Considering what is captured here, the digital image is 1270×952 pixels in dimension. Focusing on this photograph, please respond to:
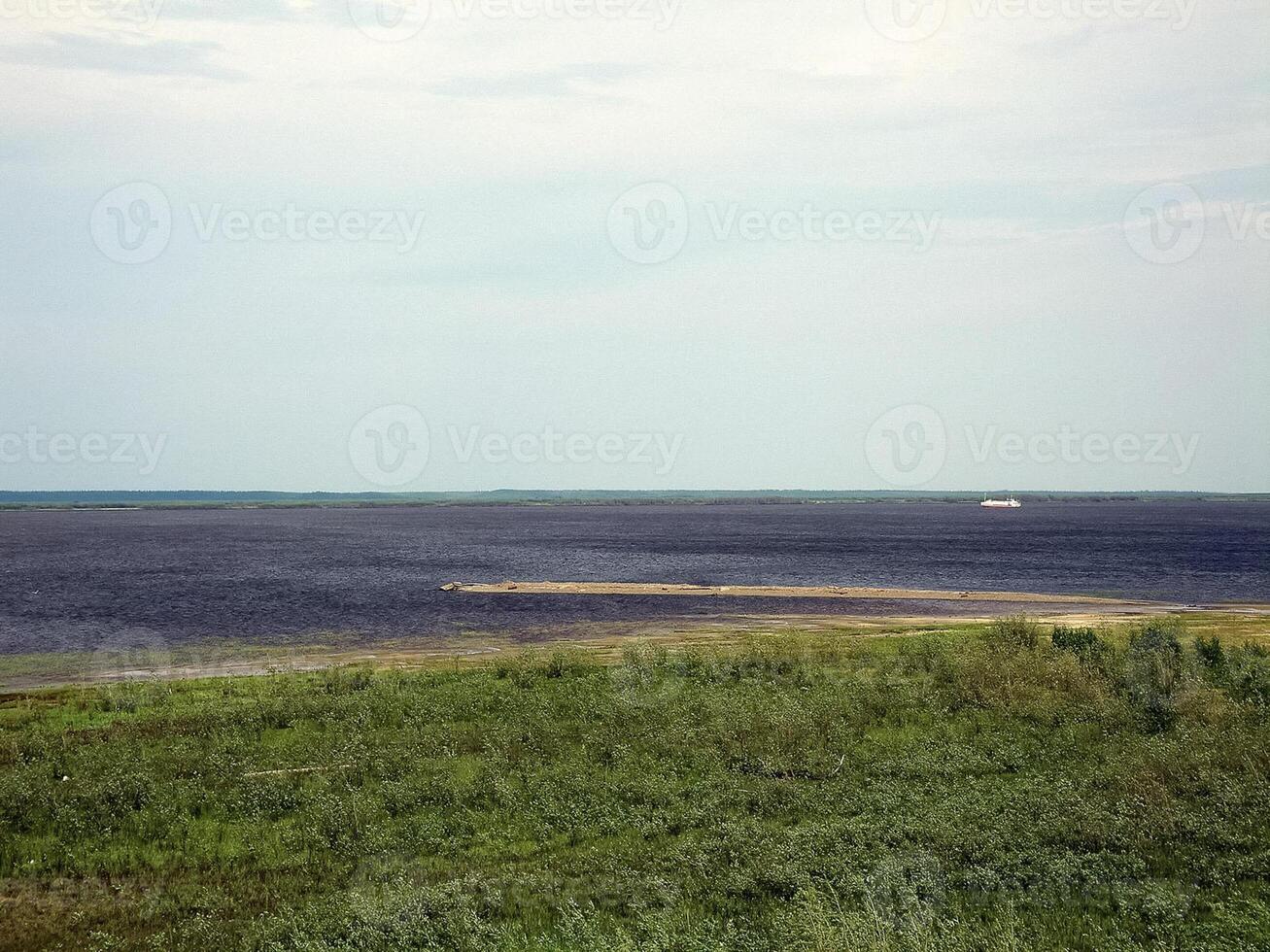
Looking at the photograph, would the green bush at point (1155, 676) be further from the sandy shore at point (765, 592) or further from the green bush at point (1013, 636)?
the sandy shore at point (765, 592)

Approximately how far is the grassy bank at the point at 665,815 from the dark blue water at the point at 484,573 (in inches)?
1250

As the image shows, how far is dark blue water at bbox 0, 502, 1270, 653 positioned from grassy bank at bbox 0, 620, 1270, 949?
104 ft

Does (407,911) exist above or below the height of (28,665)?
above

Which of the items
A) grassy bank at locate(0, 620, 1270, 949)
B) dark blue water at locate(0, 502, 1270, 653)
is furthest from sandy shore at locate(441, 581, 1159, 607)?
grassy bank at locate(0, 620, 1270, 949)

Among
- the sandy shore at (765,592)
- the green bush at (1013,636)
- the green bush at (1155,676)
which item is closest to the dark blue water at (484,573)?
the sandy shore at (765,592)

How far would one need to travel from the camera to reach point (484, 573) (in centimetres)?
10481

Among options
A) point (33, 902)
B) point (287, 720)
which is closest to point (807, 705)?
point (287, 720)

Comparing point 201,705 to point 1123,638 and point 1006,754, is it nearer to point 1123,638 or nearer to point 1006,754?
point 1006,754

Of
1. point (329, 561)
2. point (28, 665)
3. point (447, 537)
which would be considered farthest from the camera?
point (447, 537)

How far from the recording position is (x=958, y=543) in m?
161

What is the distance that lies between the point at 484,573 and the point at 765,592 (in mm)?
37419

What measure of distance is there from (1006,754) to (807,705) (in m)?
6.43

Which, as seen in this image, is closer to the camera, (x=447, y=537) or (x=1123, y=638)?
(x=1123, y=638)

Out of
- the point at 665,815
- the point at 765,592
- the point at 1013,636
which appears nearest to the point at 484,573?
the point at 765,592
